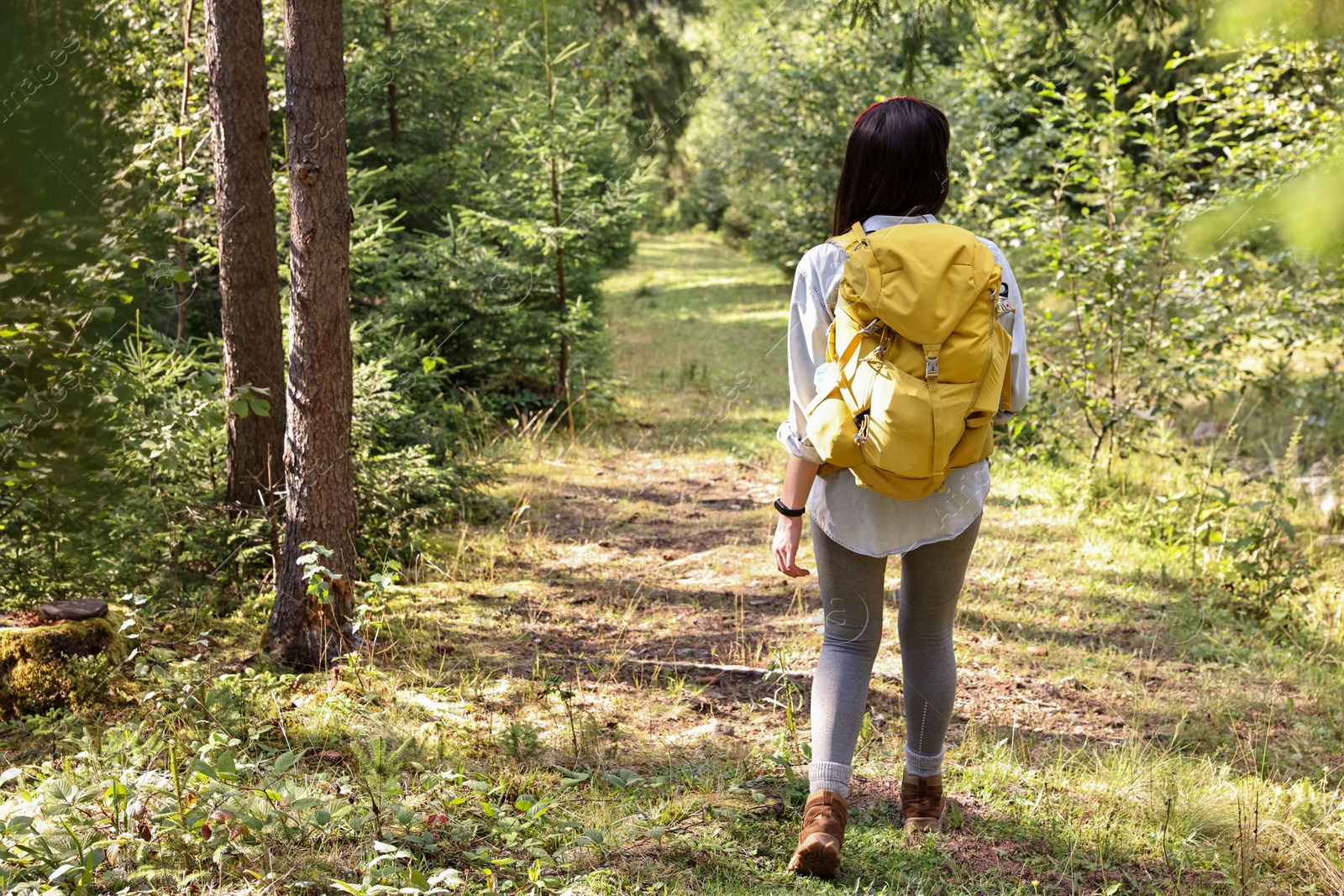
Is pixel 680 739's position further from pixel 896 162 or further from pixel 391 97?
pixel 391 97

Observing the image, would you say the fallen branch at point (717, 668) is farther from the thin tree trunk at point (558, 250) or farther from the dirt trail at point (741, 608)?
the thin tree trunk at point (558, 250)

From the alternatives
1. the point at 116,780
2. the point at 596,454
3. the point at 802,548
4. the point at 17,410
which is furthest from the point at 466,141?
the point at 116,780

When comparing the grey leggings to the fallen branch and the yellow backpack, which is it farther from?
the fallen branch

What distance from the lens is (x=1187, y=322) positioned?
19.1ft

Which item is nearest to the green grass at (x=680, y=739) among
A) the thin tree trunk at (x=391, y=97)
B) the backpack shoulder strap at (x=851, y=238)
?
the backpack shoulder strap at (x=851, y=238)

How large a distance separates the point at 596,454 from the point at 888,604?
337 cm

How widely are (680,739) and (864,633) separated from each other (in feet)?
3.60

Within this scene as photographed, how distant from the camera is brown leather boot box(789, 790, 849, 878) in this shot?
7.42ft

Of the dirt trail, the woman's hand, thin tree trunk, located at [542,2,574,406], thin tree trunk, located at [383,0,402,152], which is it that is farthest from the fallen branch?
thin tree trunk, located at [383,0,402,152]

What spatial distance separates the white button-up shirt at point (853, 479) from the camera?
2195 millimetres

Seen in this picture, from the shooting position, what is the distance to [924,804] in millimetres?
2557

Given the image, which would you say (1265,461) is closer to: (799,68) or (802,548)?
(802,548)

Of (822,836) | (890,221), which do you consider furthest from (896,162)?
(822,836)

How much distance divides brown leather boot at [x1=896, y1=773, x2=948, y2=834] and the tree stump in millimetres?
2649
